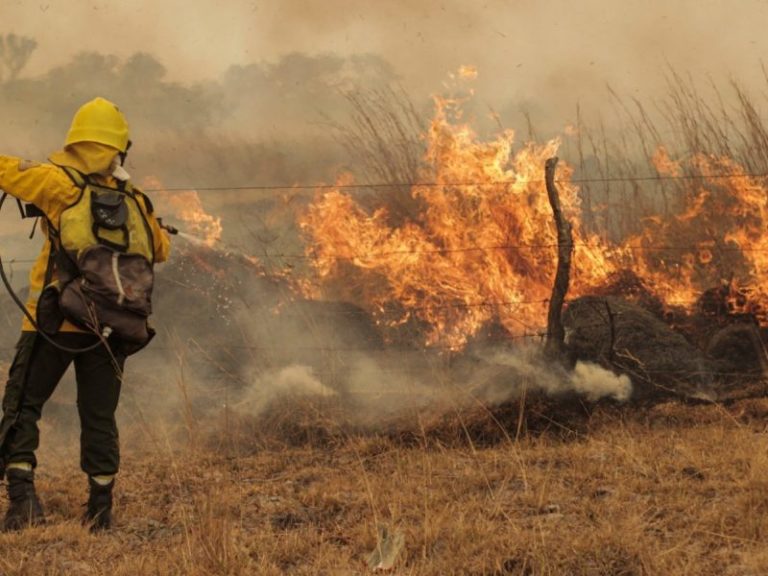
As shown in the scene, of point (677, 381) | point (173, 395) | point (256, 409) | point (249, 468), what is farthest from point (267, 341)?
point (677, 381)

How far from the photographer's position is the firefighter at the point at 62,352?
13.2 ft

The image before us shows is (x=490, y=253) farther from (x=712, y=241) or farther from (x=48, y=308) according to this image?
(x=48, y=308)

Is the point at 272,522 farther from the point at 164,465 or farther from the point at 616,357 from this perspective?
the point at 616,357

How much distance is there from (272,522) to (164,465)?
177 cm

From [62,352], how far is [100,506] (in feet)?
2.70

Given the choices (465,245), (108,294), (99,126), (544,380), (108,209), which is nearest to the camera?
(108,294)

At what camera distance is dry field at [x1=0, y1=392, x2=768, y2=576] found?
334 centimetres

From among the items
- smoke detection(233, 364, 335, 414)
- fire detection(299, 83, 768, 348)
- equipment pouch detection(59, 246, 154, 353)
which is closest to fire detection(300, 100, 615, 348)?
fire detection(299, 83, 768, 348)

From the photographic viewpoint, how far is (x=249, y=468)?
228 inches

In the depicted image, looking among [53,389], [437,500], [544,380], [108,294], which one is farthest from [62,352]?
[544,380]

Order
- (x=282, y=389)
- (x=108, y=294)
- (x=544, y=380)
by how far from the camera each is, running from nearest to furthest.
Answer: (x=108, y=294) < (x=544, y=380) < (x=282, y=389)

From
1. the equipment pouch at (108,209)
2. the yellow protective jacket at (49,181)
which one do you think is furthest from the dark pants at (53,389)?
the equipment pouch at (108,209)

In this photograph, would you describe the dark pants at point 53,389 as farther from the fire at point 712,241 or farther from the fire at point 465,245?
the fire at point 712,241

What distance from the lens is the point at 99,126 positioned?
4266mm
